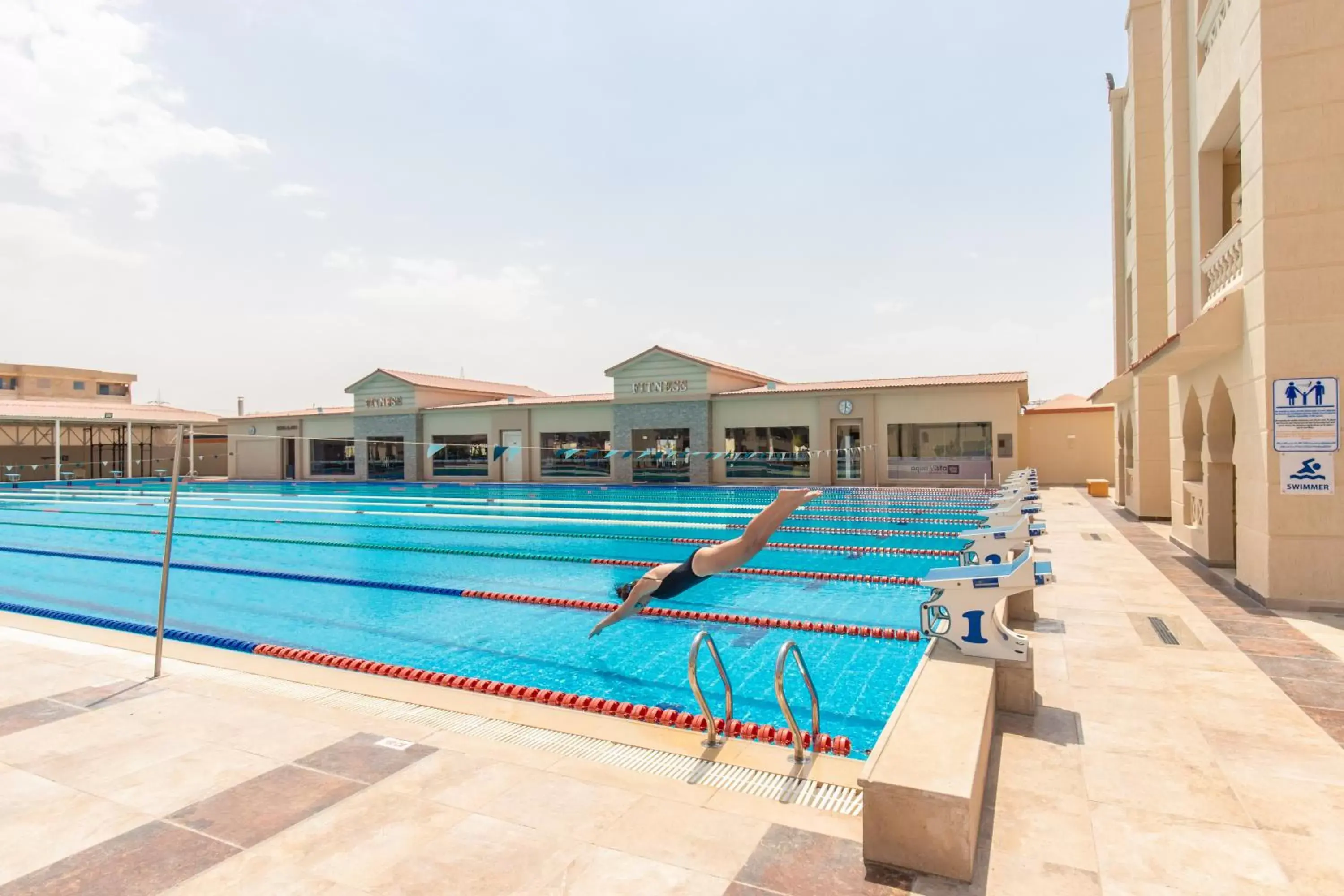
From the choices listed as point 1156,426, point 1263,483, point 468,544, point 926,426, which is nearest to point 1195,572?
point 1263,483

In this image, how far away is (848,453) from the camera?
78.6ft

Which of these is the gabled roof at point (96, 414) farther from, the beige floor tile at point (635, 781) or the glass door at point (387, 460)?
the beige floor tile at point (635, 781)

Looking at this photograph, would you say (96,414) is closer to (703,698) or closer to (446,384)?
(446,384)

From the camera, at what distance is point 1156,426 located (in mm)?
13797

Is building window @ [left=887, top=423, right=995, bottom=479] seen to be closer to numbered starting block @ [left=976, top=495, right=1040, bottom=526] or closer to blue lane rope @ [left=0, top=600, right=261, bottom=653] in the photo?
numbered starting block @ [left=976, top=495, right=1040, bottom=526]

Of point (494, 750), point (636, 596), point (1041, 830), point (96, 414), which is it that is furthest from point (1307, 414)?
point (96, 414)

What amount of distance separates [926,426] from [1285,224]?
16.3 metres

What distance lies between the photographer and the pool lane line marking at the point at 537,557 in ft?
32.1

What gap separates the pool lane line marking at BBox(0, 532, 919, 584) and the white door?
46.5ft

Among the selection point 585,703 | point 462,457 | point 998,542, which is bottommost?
point 585,703

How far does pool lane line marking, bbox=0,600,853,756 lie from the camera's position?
4.41 metres

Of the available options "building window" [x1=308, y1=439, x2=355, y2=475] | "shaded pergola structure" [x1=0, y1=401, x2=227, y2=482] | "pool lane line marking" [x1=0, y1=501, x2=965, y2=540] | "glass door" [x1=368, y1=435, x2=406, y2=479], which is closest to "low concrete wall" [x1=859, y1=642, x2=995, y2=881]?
"pool lane line marking" [x1=0, y1=501, x2=965, y2=540]

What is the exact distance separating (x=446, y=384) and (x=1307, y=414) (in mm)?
31483

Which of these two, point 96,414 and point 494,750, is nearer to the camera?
point 494,750
